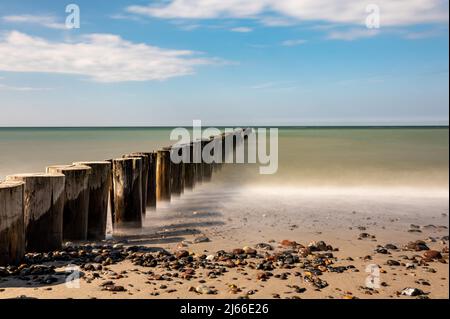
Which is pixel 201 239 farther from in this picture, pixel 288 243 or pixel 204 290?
pixel 204 290

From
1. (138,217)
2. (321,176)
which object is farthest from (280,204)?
(321,176)

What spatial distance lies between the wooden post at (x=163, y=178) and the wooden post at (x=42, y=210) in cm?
386

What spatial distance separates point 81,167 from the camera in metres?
5.65

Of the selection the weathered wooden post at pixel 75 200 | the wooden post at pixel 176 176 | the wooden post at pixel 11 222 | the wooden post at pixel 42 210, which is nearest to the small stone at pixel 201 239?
the weathered wooden post at pixel 75 200

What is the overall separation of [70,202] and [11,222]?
1.13 m

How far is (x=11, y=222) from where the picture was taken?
4.38 meters

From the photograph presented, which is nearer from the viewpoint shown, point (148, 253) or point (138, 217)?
point (148, 253)

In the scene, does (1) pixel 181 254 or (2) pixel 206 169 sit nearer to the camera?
(1) pixel 181 254

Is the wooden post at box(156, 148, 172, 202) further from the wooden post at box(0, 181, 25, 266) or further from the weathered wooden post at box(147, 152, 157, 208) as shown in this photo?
the wooden post at box(0, 181, 25, 266)

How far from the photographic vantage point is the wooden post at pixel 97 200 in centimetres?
591

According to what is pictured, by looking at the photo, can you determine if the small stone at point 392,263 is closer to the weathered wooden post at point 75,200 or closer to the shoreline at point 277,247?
the shoreline at point 277,247

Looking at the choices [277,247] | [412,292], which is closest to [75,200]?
[277,247]
